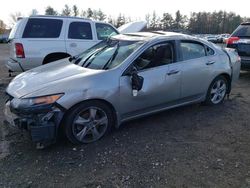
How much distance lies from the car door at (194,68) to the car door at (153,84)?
0.19 meters

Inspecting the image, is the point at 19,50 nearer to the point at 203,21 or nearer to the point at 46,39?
the point at 46,39

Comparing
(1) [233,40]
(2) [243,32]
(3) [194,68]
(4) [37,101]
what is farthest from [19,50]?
(2) [243,32]

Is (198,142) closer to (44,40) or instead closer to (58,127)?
(58,127)

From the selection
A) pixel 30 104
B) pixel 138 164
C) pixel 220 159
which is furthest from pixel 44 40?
pixel 220 159

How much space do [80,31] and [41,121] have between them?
503cm

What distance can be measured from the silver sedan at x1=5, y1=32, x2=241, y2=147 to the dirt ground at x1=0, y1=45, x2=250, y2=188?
26cm

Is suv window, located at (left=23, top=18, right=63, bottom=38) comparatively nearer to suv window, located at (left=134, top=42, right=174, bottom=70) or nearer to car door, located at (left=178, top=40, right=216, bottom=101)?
suv window, located at (left=134, top=42, right=174, bottom=70)

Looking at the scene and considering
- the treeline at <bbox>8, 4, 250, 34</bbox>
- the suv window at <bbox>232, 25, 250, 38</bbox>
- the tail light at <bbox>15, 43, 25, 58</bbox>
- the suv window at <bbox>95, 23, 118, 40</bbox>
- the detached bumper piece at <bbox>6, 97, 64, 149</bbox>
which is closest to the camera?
the detached bumper piece at <bbox>6, 97, 64, 149</bbox>

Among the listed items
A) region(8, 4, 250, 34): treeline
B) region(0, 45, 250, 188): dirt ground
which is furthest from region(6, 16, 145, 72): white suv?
region(8, 4, 250, 34): treeline

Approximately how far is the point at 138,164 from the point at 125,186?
47 centimetres

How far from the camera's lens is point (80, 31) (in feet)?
26.5

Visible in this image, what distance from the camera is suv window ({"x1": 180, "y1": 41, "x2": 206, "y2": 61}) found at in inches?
192

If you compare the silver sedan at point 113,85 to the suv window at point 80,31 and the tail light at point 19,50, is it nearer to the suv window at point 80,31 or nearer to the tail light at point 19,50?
the tail light at point 19,50

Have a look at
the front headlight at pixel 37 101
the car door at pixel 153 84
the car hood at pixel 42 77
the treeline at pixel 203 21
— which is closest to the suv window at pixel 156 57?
the car door at pixel 153 84
